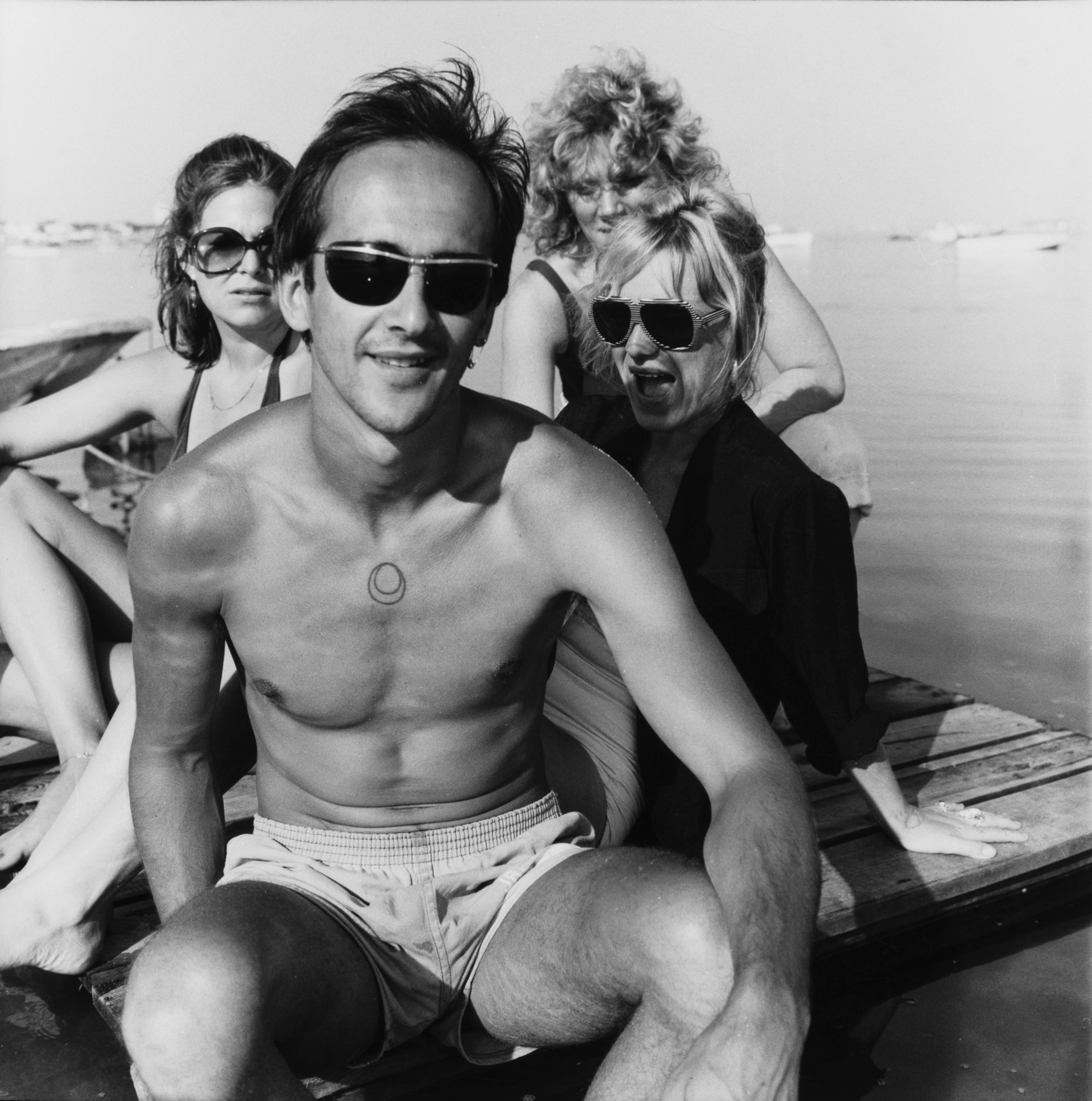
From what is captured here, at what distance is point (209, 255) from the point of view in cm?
324

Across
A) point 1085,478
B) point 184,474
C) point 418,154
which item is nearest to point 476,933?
point 184,474

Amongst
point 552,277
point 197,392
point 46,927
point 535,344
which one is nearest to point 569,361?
point 535,344

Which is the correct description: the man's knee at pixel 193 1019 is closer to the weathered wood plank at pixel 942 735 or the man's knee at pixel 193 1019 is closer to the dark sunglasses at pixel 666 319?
the dark sunglasses at pixel 666 319

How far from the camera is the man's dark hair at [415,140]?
6.70 feet

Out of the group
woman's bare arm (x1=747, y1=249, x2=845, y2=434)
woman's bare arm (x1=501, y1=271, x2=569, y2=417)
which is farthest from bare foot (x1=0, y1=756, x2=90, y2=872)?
woman's bare arm (x1=747, y1=249, x2=845, y2=434)

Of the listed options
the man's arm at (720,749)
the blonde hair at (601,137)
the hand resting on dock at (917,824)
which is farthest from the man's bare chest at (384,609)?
the blonde hair at (601,137)

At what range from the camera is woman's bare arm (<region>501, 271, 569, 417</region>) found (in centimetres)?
384

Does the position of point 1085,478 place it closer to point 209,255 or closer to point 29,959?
point 209,255

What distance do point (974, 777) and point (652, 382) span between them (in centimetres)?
150

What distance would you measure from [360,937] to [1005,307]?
15.5m

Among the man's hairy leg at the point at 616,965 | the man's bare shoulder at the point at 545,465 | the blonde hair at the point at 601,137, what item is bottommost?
the man's hairy leg at the point at 616,965

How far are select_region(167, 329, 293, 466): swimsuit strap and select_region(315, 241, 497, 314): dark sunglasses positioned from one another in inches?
52.3

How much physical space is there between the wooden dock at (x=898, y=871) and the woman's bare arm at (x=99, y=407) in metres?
0.87

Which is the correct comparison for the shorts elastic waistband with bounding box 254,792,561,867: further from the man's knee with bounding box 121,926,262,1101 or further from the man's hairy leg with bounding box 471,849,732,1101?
the man's knee with bounding box 121,926,262,1101
